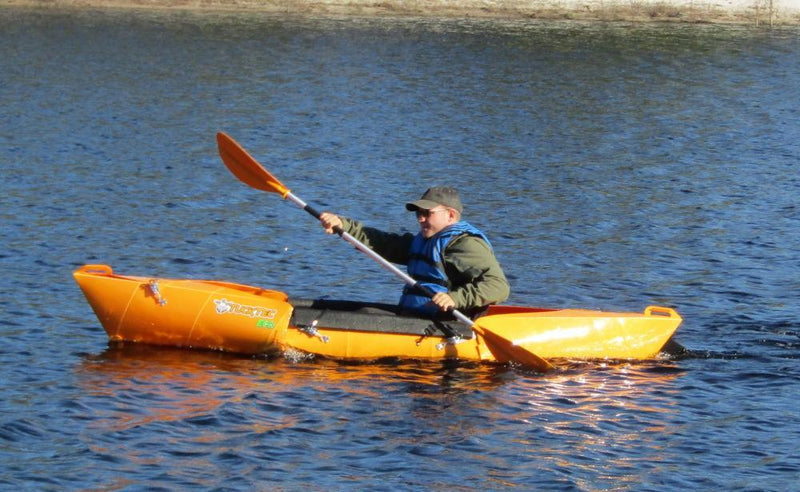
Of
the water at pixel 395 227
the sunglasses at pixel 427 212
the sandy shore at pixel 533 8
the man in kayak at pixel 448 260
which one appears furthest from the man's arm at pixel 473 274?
the sandy shore at pixel 533 8

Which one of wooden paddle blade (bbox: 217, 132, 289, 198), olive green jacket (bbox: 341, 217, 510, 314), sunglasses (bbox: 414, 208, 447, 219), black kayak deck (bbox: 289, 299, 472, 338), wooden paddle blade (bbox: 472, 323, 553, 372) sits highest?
wooden paddle blade (bbox: 217, 132, 289, 198)

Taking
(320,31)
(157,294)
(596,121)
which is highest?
(320,31)

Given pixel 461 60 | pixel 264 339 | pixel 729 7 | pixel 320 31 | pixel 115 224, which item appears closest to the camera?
pixel 264 339

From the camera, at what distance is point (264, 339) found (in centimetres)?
1022

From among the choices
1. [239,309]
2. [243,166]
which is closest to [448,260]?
[239,309]

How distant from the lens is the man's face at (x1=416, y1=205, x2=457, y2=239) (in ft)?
33.1

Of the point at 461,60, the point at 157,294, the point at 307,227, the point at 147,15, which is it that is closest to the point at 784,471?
the point at 157,294

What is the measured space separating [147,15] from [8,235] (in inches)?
976

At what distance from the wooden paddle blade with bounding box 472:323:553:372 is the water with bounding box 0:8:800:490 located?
127 mm

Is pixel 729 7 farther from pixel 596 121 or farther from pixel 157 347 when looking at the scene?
pixel 157 347

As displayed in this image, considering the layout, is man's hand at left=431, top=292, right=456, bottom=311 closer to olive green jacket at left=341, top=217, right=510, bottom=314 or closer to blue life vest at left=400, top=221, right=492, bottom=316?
olive green jacket at left=341, top=217, right=510, bottom=314

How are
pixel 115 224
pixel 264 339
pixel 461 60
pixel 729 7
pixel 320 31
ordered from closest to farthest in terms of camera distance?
pixel 264 339, pixel 115 224, pixel 461 60, pixel 320 31, pixel 729 7

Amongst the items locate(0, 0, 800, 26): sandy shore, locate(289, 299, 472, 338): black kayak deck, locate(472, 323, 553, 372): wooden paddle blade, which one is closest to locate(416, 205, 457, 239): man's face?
locate(289, 299, 472, 338): black kayak deck

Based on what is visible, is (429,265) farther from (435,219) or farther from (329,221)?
(329,221)
